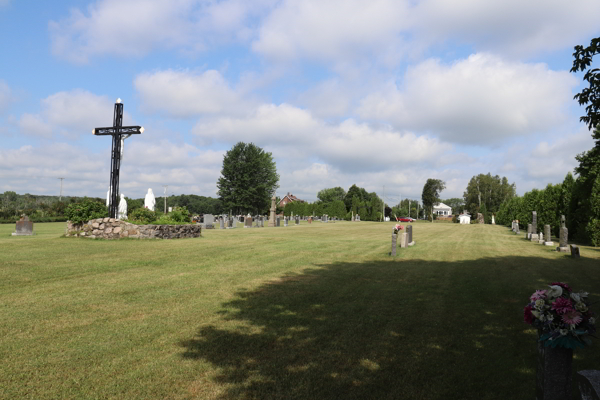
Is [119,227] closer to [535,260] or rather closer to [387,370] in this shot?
[387,370]

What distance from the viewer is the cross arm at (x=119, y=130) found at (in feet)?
64.0

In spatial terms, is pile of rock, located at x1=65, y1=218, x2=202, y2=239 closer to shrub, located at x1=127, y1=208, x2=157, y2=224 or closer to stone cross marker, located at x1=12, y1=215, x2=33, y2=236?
shrub, located at x1=127, y1=208, x2=157, y2=224

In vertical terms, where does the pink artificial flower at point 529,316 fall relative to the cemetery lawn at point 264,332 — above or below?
above

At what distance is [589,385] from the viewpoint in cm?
255

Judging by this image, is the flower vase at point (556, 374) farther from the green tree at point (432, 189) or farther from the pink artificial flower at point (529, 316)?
the green tree at point (432, 189)

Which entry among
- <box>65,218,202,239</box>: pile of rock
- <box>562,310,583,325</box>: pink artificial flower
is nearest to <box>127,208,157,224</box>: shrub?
<box>65,218,202,239</box>: pile of rock

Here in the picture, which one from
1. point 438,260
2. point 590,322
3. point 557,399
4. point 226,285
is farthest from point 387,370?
point 438,260

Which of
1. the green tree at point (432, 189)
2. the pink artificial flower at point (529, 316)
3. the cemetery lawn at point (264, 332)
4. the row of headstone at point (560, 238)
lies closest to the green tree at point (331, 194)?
the green tree at point (432, 189)

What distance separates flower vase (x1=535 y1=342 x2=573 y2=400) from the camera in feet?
10.3

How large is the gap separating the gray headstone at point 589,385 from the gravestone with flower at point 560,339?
0.42m

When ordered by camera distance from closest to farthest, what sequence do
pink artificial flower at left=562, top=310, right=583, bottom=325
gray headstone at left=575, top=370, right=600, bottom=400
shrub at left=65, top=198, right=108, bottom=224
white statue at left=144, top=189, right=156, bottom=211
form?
gray headstone at left=575, top=370, right=600, bottom=400 → pink artificial flower at left=562, top=310, right=583, bottom=325 → shrub at left=65, top=198, right=108, bottom=224 → white statue at left=144, top=189, right=156, bottom=211

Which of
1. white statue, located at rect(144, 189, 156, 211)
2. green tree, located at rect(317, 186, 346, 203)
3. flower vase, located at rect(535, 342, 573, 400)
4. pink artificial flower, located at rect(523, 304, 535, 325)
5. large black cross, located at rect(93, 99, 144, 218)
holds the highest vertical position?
green tree, located at rect(317, 186, 346, 203)

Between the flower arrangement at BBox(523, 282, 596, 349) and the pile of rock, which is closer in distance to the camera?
the flower arrangement at BBox(523, 282, 596, 349)

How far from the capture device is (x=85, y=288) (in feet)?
24.3
